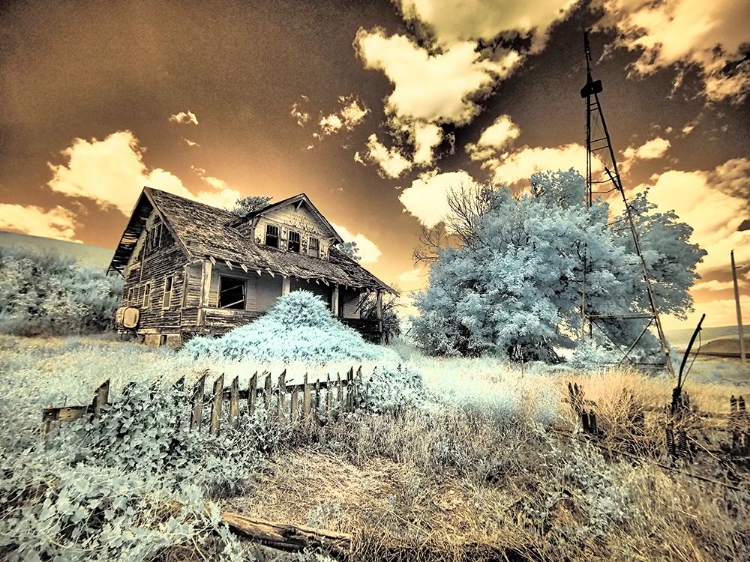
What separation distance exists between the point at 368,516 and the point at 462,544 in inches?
39.8

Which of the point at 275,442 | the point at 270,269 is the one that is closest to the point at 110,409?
the point at 275,442

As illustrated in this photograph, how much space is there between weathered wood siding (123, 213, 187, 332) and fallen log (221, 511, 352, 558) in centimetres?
1460

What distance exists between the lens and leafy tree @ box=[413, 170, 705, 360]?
12.5 metres

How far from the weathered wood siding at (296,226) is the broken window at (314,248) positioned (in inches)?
7.6

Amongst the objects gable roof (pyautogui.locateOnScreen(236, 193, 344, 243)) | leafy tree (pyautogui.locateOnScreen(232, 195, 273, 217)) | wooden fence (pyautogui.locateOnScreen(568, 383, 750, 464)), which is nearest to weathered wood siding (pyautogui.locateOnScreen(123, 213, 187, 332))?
gable roof (pyautogui.locateOnScreen(236, 193, 344, 243))

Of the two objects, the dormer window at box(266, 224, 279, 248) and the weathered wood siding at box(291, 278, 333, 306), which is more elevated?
the dormer window at box(266, 224, 279, 248)

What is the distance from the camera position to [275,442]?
14.6 feet

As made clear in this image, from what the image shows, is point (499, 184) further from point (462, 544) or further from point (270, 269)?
point (462, 544)

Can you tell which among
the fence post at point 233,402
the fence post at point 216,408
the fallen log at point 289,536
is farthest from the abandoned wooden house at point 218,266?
the fallen log at point 289,536

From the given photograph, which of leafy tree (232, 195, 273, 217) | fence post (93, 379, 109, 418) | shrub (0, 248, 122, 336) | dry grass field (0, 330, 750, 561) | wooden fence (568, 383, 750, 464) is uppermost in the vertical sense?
leafy tree (232, 195, 273, 217)

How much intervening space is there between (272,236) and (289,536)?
55.7 ft

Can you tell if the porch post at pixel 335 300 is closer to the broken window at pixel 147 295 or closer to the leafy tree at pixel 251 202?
the broken window at pixel 147 295

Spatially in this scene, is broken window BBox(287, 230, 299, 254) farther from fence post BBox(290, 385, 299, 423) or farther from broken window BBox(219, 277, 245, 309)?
fence post BBox(290, 385, 299, 423)

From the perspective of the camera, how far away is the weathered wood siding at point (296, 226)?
1750cm
